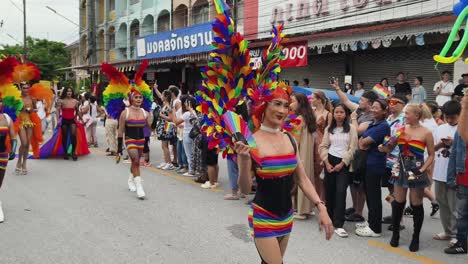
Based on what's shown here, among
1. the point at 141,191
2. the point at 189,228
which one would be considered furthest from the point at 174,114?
the point at 189,228

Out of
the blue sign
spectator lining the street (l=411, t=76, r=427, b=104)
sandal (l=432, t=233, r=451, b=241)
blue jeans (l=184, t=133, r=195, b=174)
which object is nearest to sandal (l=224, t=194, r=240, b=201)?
blue jeans (l=184, t=133, r=195, b=174)

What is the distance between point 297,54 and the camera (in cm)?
1653

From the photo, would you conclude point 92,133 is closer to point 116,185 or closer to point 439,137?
point 116,185

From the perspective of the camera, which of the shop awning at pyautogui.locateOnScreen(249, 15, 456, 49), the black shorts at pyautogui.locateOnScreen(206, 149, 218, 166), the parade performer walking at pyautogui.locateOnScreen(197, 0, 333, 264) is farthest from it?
the shop awning at pyautogui.locateOnScreen(249, 15, 456, 49)

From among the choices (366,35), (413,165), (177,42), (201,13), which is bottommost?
(413,165)

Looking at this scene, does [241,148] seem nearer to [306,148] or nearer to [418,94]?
[306,148]

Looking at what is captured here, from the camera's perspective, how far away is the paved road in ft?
17.2

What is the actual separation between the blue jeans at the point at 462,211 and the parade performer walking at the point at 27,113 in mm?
8051

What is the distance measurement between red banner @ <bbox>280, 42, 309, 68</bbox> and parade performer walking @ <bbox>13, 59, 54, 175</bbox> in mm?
8153

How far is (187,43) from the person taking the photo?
74.7 ft

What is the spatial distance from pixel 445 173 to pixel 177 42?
63.0 ft

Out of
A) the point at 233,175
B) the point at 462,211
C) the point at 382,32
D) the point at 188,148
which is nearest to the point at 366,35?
the point at 382,32

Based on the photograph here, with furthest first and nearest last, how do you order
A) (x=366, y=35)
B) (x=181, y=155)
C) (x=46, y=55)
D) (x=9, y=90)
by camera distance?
(x=46, y=55) < (x=366, y=35) < (x=181, y=155) < (x=9, y=90)

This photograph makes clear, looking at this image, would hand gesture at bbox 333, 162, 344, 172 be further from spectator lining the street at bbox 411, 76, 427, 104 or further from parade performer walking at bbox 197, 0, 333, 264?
spectator lining the street at bbox 411, 76, 427, 104
